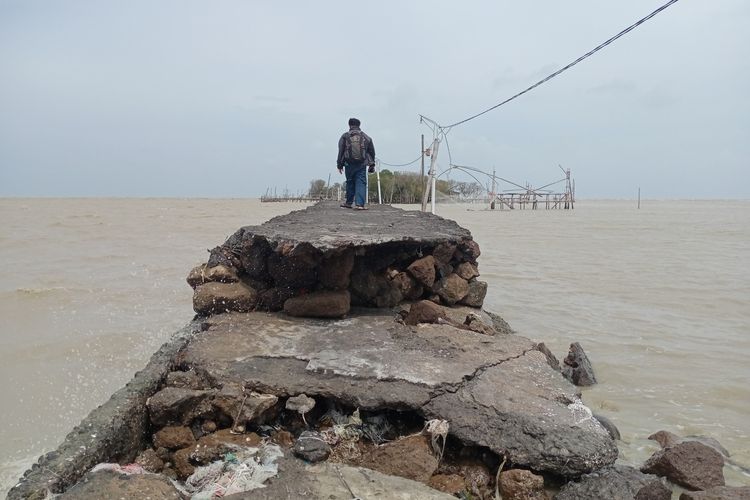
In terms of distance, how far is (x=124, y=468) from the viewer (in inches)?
98.5

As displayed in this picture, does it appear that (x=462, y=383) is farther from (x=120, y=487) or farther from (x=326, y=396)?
(x=120, y=487)

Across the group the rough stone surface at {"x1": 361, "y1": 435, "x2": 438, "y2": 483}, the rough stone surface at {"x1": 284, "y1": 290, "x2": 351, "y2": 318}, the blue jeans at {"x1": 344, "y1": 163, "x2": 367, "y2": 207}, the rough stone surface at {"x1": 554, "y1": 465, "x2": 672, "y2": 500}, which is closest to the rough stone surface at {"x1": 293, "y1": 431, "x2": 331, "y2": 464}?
the rough stone surface at {"x1": 361, "y1": 435, "x2": 438, "y2": 483}

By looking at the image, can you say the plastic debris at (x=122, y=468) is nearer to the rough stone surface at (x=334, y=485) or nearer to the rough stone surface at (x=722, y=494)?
the rough stone surface at (x=334, y=485)

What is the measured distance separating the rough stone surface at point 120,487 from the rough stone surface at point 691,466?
2536 millimetres

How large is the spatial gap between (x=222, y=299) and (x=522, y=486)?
2.94 m

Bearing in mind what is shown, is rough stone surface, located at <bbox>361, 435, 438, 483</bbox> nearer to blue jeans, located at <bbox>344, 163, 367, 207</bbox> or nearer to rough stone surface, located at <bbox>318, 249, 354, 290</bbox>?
rough stone surface, located at <bbox>318, 249, 354, 290</bbox>

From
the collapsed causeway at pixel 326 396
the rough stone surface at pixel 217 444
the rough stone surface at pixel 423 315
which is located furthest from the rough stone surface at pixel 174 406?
the rough stone surface at pixel 423 315

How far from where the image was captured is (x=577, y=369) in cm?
538

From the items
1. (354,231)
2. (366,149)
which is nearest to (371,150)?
(366,149)

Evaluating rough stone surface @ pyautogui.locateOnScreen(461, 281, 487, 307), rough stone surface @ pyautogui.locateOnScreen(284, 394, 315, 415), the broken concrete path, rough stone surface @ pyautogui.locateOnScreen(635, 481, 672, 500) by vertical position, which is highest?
the broken concrete path

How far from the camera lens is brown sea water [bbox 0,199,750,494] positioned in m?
4.69

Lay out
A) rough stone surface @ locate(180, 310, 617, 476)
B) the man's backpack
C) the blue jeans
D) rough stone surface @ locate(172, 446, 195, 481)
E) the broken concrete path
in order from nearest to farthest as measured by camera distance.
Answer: rough stone surface @ locate(172, 446, 195, 481) < rough stone surface @ locate(180, 310, 617, 476) < the broken concrete path < the man's backpack < the blue jeans

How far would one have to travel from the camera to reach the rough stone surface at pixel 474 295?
5.58m

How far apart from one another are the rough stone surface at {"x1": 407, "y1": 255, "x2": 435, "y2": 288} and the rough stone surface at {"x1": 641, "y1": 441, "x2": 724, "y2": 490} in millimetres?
2482
